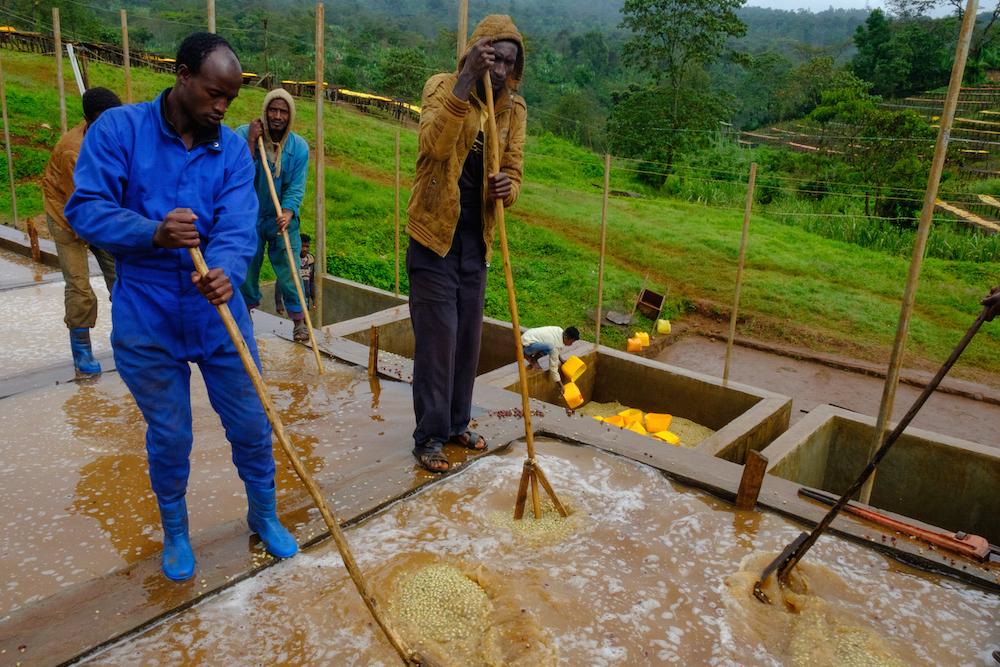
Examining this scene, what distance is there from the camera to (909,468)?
5406 millimetres

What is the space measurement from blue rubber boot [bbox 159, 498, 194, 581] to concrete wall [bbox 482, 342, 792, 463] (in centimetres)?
314

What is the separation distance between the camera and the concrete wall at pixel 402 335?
6.00 metres

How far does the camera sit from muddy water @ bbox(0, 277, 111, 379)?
4.67 m

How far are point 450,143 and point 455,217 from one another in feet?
1.10

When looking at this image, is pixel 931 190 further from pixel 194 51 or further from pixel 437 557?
pixel 194 51

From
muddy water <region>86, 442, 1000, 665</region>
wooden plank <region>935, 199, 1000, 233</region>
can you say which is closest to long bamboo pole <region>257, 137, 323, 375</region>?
muddy water <region>86, 442, 1000, 665</region>

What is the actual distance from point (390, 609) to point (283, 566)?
469 mm

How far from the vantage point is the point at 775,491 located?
3.39m

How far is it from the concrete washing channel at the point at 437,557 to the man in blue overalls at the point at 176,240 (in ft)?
1.03

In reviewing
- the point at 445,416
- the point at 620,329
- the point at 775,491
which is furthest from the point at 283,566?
the point at 620,329

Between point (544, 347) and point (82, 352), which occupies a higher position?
point (82, 352)

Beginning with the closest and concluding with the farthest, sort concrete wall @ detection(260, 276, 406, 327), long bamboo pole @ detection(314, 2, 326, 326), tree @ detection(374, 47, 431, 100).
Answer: long bamboo pole @ detection(314, 2, 326, 326), concrete wall @ detection(260, 276, 406, 327), tree @ detection(374, 47, 431, 100)

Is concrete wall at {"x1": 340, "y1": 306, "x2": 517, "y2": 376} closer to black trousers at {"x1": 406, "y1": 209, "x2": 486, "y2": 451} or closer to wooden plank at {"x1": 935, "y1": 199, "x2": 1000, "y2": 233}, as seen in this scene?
black trousers at {"x1": 406, "y1": 209, "x2": 486, "y2": 451}

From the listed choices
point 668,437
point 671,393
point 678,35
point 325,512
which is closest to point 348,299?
point 671,393
